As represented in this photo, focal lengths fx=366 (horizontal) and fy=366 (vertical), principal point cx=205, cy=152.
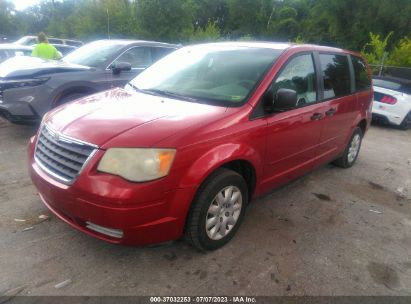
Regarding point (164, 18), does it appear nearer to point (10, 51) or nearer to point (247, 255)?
point (10, 51)

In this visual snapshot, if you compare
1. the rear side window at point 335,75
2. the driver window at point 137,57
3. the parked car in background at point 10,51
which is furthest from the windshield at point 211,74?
the parked car in background at point 10,51

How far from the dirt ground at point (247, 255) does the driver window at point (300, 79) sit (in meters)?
1.21

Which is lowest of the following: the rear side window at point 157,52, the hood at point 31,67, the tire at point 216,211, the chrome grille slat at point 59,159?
the tire at point 216,211

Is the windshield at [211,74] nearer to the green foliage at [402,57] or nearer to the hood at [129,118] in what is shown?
the hood at [129,118]

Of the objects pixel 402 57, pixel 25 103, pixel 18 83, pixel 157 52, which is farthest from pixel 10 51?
pixel 402 57

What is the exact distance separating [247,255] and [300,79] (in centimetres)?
189

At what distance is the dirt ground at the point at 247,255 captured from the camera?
2686 mm

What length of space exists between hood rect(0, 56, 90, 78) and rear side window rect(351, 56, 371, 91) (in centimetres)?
420

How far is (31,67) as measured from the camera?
5.73 meters

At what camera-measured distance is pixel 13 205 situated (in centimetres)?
367

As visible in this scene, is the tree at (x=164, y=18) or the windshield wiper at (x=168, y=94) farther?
the tree at (x=164, y=18)

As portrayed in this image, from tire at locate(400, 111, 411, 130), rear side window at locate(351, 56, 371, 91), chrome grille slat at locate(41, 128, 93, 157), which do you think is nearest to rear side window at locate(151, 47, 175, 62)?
rear side window at locate(351, 56, 371, 91)

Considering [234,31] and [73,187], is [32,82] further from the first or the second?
[234,31]

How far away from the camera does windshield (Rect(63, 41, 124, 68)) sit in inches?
253
